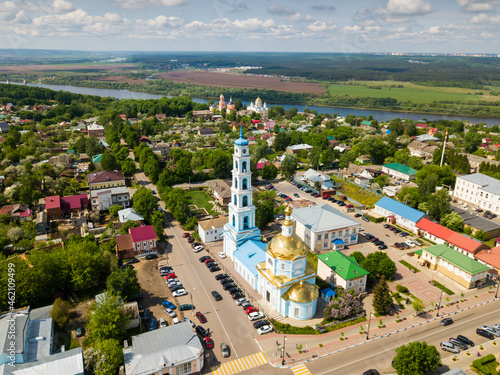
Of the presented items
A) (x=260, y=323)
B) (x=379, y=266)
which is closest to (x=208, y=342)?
(x=260, y=323)

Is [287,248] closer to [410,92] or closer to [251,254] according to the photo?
[251,254]

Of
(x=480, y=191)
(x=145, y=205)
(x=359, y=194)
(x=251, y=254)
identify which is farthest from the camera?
(x=359, y=194)

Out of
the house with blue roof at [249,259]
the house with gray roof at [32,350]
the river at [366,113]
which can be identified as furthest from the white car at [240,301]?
the river at [366,113]

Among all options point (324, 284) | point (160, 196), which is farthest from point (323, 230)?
point (160, 196)

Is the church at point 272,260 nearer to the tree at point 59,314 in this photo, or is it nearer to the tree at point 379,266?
the tree at point 379,266

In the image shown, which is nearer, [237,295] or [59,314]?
[59,314]

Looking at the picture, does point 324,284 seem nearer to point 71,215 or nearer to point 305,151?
point 71,215
